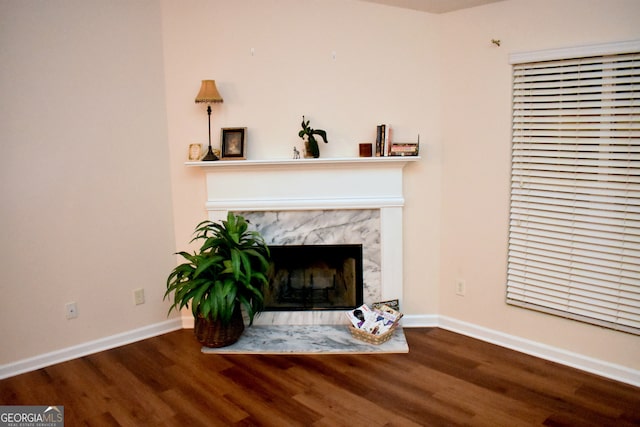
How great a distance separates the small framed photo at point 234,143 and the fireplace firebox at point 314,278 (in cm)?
77

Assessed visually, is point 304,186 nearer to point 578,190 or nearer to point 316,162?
point 316,162

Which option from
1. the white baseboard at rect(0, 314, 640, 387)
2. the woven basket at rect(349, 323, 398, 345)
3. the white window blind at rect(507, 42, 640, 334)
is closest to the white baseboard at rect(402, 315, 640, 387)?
the white baseboard at rect(0, 314, 640, 387)

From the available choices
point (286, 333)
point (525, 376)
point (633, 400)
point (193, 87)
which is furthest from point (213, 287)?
point (633, 400)

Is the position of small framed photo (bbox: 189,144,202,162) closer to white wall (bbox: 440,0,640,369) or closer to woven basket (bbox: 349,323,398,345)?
woven basket (bbox: 349,323,398,345)

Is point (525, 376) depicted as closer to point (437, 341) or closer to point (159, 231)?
point (437, 341)

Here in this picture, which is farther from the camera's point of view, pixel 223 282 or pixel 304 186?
pixel 304 186

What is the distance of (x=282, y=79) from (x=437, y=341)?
7.53ft

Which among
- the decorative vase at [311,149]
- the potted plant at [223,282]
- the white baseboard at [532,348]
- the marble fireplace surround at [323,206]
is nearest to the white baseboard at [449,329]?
the white baseboard at [532,348]

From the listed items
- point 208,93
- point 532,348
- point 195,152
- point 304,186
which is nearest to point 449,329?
point 532,348

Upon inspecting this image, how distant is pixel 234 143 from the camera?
357 centimetres

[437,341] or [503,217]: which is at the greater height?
[503,217]

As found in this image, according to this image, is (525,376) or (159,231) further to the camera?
(159,231)

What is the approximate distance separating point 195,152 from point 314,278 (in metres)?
1.38

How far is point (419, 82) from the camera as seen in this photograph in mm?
3547
